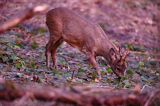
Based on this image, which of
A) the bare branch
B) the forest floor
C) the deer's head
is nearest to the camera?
the bare branch

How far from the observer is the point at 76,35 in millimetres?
10766

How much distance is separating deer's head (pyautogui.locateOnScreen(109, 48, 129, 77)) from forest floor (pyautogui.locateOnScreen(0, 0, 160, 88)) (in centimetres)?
15

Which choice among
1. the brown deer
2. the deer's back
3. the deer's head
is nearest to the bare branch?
the deer's head

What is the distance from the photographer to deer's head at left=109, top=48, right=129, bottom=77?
1009 centimetres

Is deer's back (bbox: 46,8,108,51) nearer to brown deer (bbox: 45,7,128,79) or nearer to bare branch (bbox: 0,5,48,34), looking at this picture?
brown deer (bbox: 45,7,128,79)

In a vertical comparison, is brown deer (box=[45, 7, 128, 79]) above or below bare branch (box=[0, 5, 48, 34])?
below

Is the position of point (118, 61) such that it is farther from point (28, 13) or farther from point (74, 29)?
point (28, 13)

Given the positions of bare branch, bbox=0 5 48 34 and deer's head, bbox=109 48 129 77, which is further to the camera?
deer's head, bbox=109 48 129 77

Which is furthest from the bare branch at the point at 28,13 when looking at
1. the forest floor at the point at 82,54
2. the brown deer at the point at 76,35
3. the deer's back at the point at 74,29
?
the deer's back at the point at 74,29

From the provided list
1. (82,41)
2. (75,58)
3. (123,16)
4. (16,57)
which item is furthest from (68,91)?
(123,16)

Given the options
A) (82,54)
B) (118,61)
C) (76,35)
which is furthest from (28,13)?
(82,54)

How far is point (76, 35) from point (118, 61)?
1.08m

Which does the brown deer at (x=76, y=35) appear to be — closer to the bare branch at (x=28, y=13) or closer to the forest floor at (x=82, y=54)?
the forest floor at (x=82, y=54)

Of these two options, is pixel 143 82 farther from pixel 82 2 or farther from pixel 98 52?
pixel 82 2
